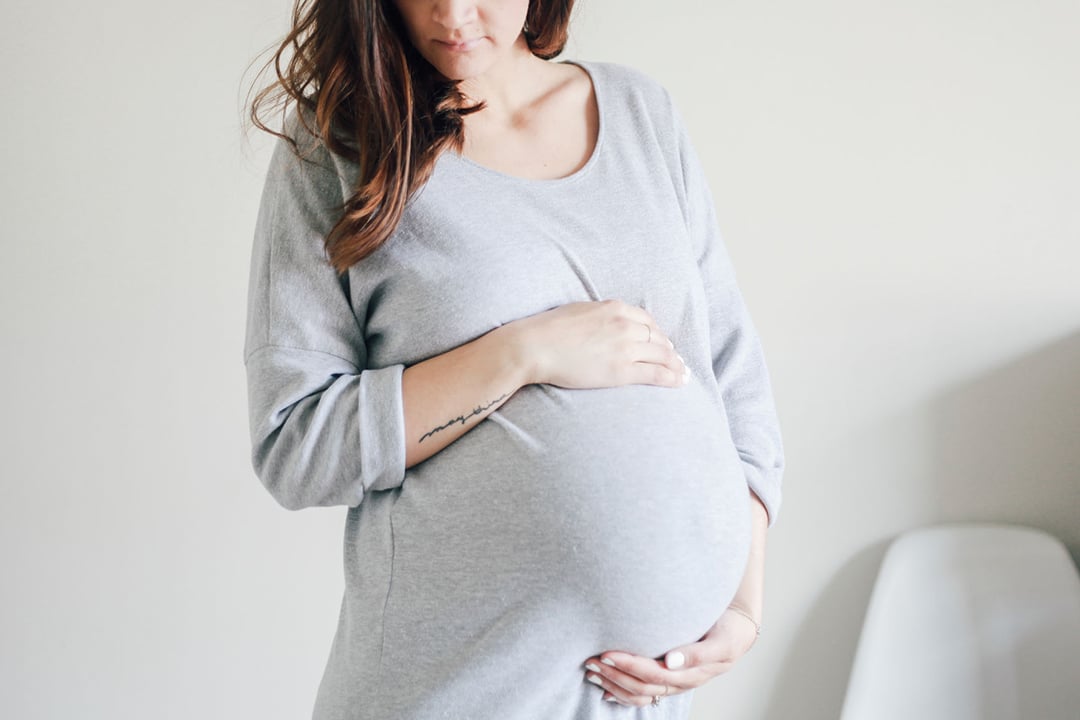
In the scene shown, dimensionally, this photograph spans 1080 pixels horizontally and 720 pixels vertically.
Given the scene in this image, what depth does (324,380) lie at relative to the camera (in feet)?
2.77

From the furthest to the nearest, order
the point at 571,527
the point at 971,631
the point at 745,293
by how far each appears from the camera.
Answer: the point at 745,293
the point at 971,631
the point at 571,527

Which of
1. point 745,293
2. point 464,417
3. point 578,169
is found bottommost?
point 745,293

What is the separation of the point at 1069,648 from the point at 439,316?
3.64 ft

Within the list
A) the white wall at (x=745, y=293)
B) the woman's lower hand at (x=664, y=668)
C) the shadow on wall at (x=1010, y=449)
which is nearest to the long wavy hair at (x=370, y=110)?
the woman's lower hand at (x=664, y=668)

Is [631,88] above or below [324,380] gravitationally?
above

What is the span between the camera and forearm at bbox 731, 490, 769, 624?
959mm

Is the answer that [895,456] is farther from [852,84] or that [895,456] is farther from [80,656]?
[80,656]

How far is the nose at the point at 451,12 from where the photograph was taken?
33.1 inches

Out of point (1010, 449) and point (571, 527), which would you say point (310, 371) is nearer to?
point (571, 527)

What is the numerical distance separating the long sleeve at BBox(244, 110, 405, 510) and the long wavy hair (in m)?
0.02

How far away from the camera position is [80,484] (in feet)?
5.78

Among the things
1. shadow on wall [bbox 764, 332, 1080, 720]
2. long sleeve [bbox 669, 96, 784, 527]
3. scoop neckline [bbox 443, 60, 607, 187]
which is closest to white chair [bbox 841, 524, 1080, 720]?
shadow on wall [bbox 764, 332, 1080, 720]

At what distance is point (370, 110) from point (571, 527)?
0.38 m

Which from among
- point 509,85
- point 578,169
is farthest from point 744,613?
point 509,85
